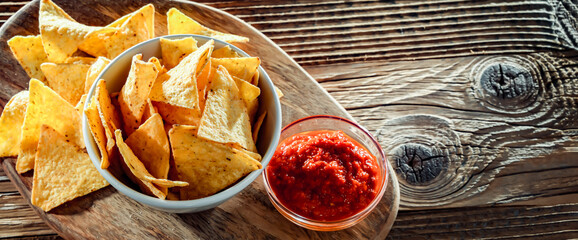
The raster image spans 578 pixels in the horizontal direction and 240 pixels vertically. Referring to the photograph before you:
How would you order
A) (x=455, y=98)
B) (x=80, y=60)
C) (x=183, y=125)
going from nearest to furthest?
1. (x=183, y=125)
2. (x=80, y=60)
3. (x=455, y=98)

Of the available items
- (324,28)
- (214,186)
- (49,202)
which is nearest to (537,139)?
(324,28)

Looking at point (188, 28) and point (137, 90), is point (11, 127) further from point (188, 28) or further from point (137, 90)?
point (188, 28)

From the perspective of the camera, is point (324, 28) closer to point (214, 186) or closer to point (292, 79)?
point (292, 79)

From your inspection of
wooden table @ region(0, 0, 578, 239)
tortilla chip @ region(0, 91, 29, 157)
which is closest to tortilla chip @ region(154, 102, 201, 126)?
tortilla chip @ region(0, 91, 29, 157)

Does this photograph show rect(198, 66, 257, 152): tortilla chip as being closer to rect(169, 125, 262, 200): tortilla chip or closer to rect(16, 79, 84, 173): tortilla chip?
rect(169, 125, 262, 200): tortilla chip

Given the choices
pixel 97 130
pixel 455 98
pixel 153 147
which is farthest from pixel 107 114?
pixel 455 98

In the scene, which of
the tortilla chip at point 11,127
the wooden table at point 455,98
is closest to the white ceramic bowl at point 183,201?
the tortilla chip at point 11,127

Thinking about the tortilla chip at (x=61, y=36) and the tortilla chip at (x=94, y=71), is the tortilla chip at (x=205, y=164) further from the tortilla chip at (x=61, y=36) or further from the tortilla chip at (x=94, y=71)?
the tortilla chip at (x=61, y=36)
